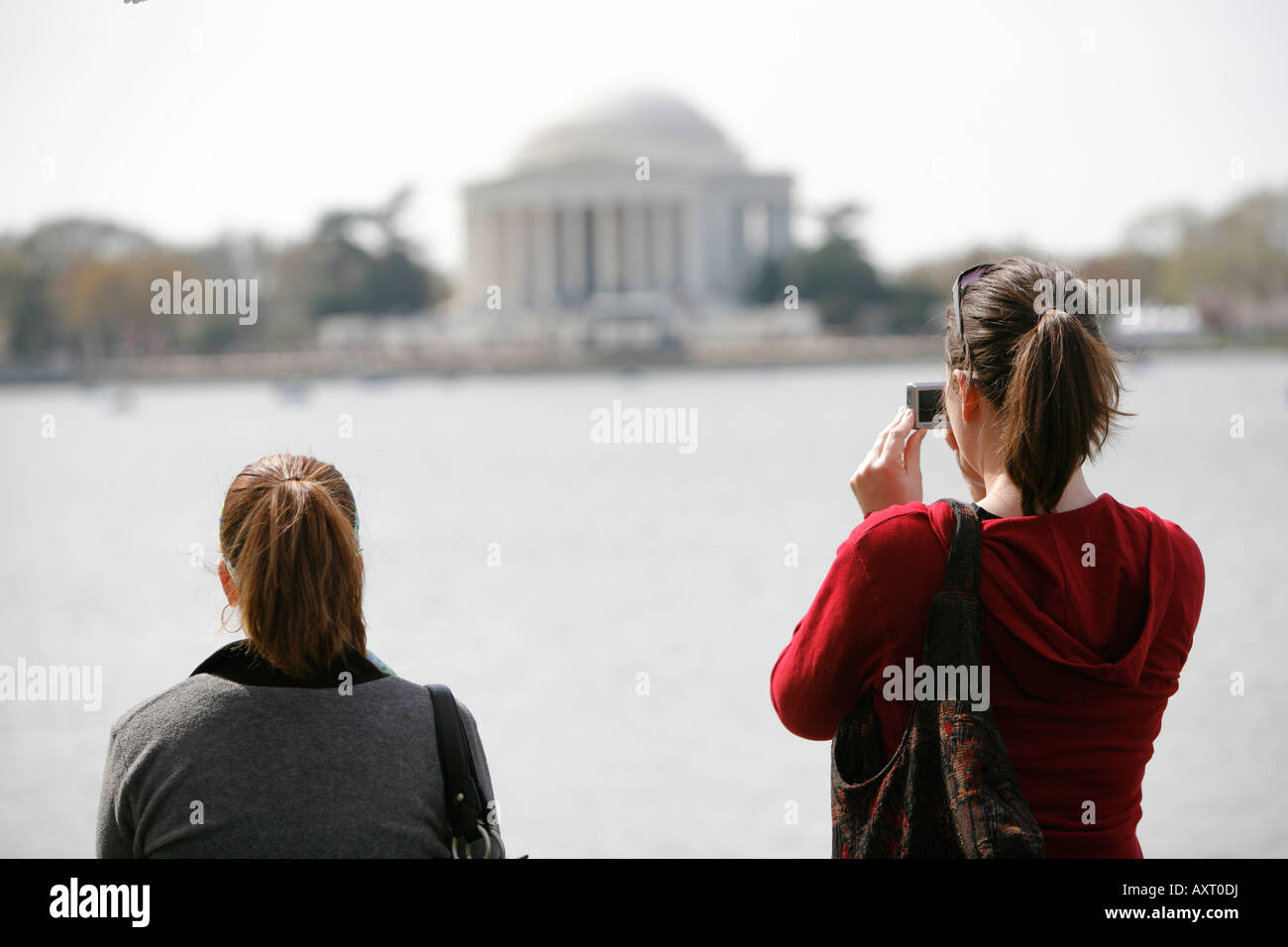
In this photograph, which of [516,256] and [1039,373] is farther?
[516,256]

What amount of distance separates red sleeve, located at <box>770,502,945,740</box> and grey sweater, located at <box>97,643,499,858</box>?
0.58m

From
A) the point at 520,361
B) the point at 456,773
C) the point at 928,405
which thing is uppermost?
the point at 520,361

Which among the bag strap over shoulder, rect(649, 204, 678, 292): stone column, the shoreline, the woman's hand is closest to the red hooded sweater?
the woman's hand

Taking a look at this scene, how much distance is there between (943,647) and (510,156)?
276 feet

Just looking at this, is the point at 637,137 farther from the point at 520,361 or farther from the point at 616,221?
the point at 520,361

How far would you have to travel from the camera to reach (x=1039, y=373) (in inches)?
83.0

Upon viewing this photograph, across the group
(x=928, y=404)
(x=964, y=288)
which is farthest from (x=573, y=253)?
(x=964, y=288)

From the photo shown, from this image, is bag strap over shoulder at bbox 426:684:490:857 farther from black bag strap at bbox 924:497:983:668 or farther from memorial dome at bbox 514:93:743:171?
memorial dome at bbox 514:93:743:171

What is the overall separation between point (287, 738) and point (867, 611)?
88cm

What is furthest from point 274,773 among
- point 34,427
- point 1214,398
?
point 34,427

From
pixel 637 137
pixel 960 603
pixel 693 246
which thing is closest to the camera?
pixel 960 603

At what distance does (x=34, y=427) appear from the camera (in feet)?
178
